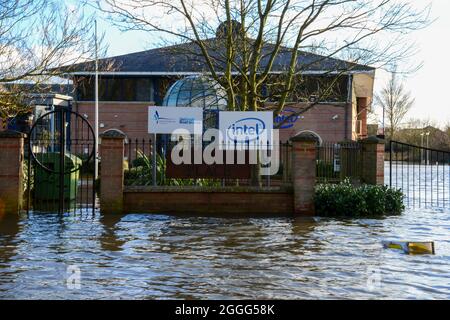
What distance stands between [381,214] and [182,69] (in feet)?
97.1

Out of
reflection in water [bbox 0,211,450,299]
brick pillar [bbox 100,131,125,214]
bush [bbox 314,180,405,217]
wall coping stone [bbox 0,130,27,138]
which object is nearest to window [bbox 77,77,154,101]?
brick pillar [bbox 100,131,125,214]

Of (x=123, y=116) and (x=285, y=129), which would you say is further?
(x=123, y=116)

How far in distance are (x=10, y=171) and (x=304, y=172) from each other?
7.19 meters

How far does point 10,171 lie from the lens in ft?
50.4

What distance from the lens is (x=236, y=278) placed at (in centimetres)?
820

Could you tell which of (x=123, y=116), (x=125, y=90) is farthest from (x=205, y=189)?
(x=125, y=90)

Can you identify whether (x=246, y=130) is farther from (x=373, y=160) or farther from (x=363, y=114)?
(x=363, y=114)

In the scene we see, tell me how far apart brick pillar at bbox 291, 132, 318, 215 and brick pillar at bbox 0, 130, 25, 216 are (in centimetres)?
677

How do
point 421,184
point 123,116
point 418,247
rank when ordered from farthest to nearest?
point 123,116 → point 421,184 → point 418,247

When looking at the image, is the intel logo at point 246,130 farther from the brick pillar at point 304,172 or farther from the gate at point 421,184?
the gate at point 421,184

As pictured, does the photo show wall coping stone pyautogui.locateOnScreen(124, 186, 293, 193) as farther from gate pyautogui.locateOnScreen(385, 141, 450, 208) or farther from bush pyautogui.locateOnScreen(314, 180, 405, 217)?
gate pyautogui.locateOnScreen(385, 141, 450, 208)

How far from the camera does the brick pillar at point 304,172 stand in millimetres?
15797

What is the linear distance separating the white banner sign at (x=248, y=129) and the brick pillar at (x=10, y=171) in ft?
17.2

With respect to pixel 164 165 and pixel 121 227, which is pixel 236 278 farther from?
pixel 164 165
